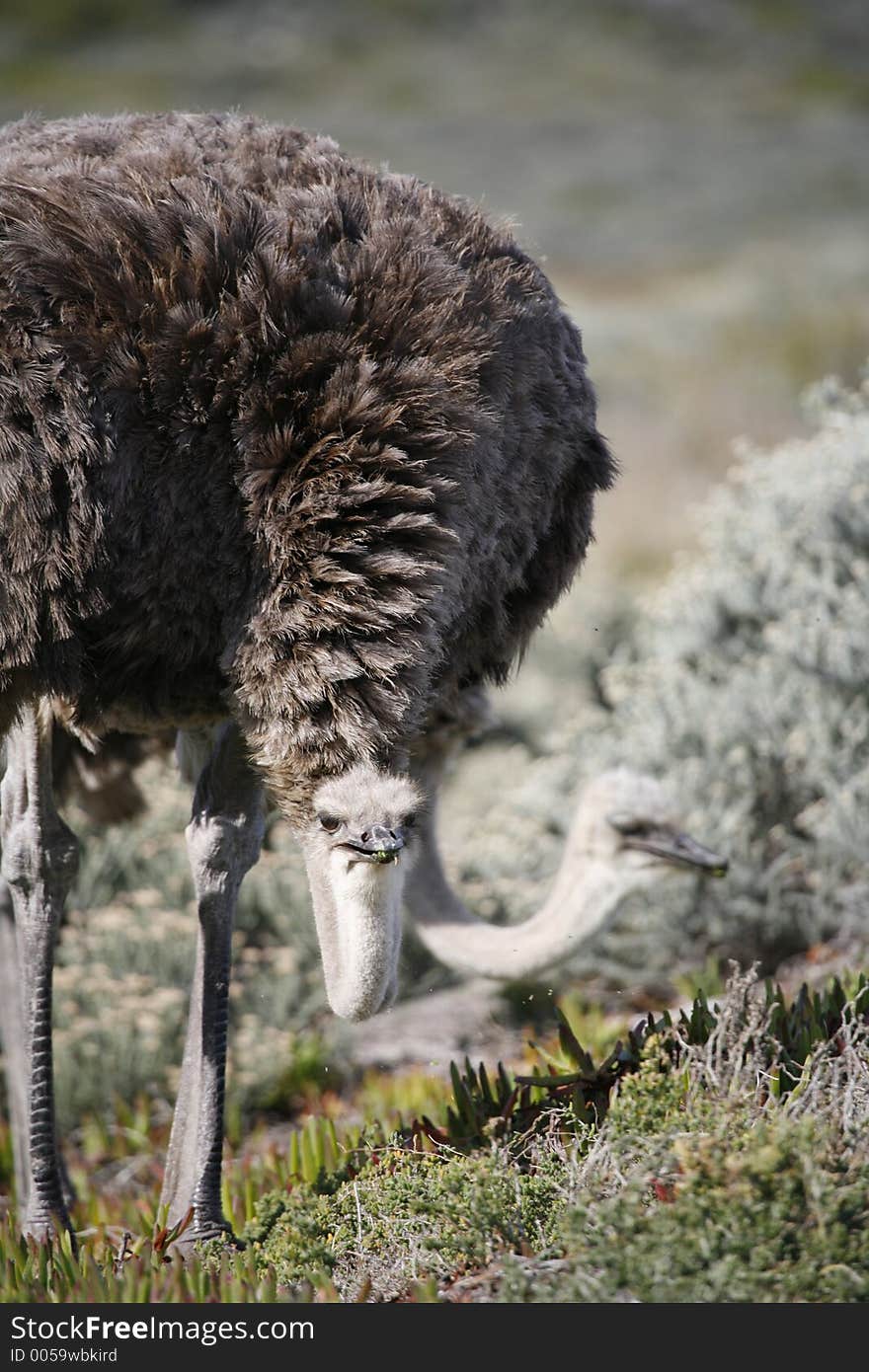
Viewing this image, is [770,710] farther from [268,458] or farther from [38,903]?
[268,458]

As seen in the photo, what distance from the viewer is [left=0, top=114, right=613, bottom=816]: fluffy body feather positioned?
315cm

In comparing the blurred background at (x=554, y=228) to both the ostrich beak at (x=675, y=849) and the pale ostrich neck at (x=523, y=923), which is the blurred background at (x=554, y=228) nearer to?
the pale ostrich neck at (x=523, y=923)

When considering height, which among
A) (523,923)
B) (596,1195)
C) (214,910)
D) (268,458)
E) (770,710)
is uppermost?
(770,710)

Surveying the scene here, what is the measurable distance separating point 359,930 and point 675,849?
5.69 ft

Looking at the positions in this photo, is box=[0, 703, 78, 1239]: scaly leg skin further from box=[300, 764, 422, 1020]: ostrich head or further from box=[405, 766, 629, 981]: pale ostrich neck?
box=[405, 766, 629, 981]: pale ostrich neck

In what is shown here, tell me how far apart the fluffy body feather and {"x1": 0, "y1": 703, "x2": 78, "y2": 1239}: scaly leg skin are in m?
0.66

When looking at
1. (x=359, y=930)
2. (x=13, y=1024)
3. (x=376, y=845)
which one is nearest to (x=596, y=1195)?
(x=359, y=930)

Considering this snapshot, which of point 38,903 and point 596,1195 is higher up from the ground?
point 38,903

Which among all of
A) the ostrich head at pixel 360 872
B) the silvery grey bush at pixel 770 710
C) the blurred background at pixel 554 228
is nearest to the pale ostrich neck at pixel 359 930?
Answer: the ostrich head at pixel 360 872

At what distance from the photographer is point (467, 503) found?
333 cm

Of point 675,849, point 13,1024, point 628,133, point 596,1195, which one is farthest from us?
point 628,133

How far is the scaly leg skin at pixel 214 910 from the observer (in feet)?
12.9

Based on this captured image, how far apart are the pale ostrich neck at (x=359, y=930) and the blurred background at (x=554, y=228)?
1577 mm

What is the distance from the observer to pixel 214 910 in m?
3.97
